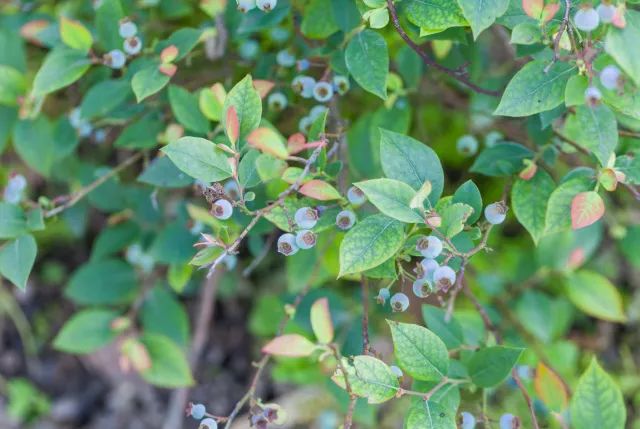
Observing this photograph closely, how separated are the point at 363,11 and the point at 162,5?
58 centimetres

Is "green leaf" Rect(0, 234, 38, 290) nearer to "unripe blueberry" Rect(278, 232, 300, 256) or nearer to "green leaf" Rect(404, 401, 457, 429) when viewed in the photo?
"unripe blueberry" Rect(278, 232, 300, 256)

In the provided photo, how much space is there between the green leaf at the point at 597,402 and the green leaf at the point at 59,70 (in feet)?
2.81

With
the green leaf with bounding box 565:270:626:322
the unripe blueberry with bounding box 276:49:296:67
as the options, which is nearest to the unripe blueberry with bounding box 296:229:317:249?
the unripe blueberry with bounding box 276:49:296:67

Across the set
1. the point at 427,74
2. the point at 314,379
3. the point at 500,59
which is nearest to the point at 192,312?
the point at 314,379

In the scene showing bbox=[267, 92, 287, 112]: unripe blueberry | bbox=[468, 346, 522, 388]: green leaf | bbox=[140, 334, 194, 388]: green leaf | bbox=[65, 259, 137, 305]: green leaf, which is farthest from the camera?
bbox=[65, 259, 137, 305]: green leaf

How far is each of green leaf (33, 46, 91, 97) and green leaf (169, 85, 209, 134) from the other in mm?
150

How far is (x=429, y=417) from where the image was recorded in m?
0.79

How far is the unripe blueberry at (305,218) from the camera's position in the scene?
0.77 meters

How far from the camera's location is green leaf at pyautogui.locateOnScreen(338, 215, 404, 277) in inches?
30.1

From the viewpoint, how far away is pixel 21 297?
1.93 metres

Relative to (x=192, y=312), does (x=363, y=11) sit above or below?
above

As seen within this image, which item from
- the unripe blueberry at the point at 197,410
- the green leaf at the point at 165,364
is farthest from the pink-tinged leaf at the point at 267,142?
the green leaf at the point at 165,364

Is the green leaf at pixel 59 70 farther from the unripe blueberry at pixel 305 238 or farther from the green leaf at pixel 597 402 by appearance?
the green leaf at pixel 597 402

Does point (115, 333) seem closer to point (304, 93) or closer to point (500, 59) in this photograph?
point (304, 93)
